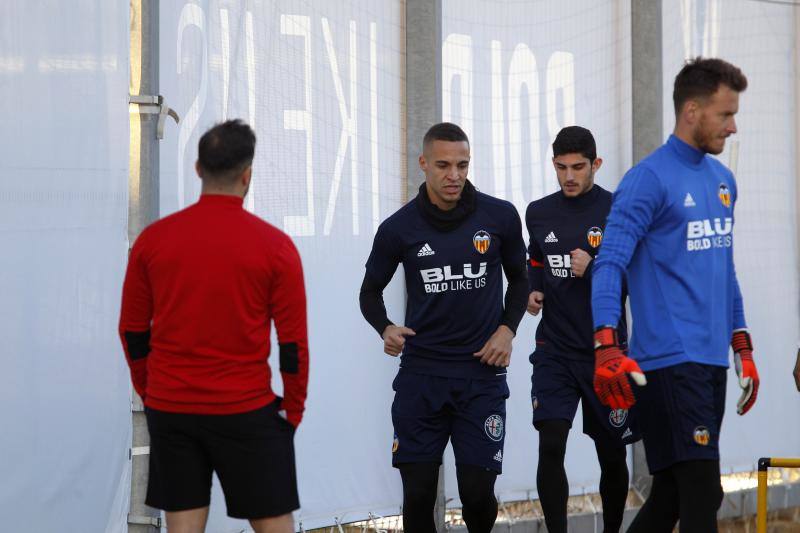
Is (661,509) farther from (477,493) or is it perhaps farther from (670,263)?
(477,493)

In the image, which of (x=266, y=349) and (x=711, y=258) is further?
(x=711, y=258)

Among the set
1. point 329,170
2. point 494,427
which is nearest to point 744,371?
point 494,427

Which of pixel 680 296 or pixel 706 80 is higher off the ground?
pixel 706 80

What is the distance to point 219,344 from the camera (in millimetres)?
3787

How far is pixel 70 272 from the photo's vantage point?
4.84 meters

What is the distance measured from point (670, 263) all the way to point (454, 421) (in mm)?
1525

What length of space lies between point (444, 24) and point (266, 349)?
12.4ft

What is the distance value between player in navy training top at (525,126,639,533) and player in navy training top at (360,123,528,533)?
472mm

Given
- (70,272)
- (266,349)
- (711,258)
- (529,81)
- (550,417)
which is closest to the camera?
(266,349)

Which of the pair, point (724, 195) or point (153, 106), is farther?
point (153, 106)

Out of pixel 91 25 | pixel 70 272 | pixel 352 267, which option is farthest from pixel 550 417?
pixel 91 25

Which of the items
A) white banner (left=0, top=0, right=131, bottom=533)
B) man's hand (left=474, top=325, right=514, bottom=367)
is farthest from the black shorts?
man's hand (left=474, top=325, right=514, bottom=367)

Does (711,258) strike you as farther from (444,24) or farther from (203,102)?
(444,24)

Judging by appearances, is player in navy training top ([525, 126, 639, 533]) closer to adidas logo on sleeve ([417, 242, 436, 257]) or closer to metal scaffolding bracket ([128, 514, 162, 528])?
adidas logo on sleeve ([417, 242, 436, 257])
